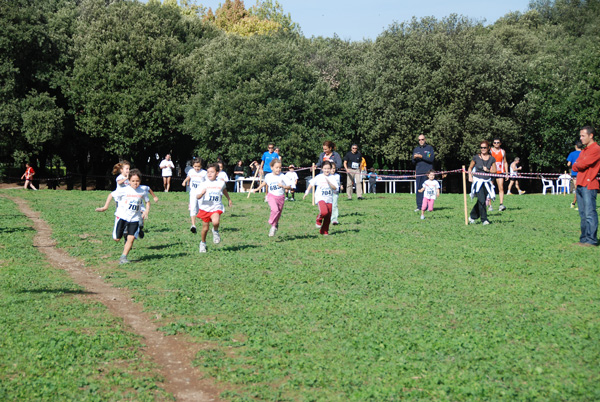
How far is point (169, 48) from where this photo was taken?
4844 cm

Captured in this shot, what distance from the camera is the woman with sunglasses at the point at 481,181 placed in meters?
18.3

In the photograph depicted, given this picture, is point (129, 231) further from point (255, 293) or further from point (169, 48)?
point (169, 48)

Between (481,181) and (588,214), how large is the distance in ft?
15.3

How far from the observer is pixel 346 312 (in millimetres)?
8859

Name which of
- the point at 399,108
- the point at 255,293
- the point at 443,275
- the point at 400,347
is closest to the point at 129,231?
the point at 255,293

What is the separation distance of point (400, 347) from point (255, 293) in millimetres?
3372

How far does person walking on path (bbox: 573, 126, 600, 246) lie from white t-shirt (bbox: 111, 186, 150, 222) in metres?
9.11

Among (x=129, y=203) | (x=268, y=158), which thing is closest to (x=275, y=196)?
(x=129, y=203)

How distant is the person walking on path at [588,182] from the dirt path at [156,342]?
31.2 ft

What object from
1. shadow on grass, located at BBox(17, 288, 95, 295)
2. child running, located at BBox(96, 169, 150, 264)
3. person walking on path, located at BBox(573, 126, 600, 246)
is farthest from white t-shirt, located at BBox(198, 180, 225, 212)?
person walking on path, located at BBox(573, 126, 600, 246)

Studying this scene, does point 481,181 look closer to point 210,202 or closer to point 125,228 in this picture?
point 210,202

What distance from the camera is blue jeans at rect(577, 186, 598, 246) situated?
13906 mm

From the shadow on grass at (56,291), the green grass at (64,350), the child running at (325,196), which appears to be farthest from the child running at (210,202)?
the shadow on grass at (56,291)

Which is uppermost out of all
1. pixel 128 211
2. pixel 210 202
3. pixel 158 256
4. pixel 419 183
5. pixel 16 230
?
pixel 419 183
